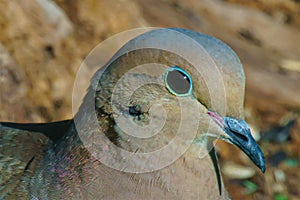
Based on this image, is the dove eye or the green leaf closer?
the dove eye

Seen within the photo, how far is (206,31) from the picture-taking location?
583 centimetres

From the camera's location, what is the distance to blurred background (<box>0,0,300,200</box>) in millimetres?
4270

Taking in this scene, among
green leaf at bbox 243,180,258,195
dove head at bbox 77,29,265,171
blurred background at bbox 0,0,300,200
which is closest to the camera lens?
dove head at bbox 77,29,265,171

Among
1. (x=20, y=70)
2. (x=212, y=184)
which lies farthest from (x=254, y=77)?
(x=212, y=184)

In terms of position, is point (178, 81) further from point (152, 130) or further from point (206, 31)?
point (206, 31)

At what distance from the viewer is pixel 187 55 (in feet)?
9.34

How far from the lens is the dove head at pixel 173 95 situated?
282cm

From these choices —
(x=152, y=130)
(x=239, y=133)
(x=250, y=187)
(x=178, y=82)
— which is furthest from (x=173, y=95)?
(x=250, y=187)

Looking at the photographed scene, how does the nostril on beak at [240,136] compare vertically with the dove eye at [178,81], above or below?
below

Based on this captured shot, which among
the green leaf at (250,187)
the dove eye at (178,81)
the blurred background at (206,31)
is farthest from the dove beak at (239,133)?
the green leaf at (250,187)

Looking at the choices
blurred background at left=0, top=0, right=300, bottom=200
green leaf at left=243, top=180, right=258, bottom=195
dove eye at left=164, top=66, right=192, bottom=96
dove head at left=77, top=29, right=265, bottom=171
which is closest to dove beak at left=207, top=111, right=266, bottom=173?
dove head at left=77, top=29, right=265, bottom=171

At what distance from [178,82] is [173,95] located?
0.21 feet

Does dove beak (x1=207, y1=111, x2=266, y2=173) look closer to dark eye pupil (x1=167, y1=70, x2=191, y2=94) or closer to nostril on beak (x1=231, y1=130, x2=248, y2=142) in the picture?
nostril on beak (x1=231, y1=130, x2=248, y2=142)

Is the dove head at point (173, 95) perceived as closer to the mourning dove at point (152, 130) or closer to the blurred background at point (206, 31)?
the mourning dove at point (152, 130)
